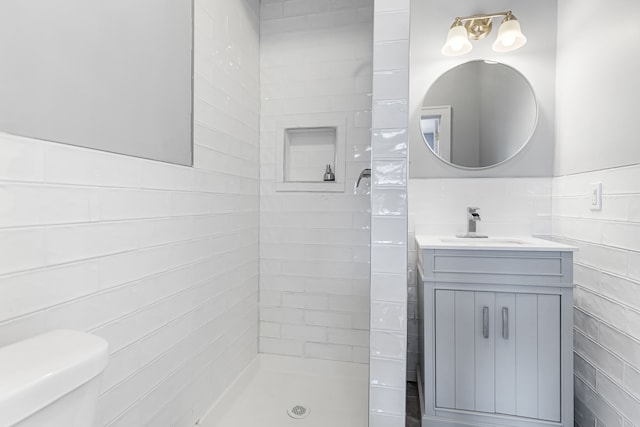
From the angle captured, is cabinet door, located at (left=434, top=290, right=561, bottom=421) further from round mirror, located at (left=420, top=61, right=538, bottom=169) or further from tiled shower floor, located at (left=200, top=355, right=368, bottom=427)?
round mirror, located at (left=420, top=61, right=538, bottom=169)

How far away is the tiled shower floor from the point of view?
1.70 meters

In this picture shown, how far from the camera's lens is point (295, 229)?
2189 mm

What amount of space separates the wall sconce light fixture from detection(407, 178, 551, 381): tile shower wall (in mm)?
777

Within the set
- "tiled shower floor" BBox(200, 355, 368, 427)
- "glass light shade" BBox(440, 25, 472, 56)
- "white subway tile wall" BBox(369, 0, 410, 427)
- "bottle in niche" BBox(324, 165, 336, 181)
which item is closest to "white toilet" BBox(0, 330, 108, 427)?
"white subway tile wall" BBox(369, 0, 410, 427)

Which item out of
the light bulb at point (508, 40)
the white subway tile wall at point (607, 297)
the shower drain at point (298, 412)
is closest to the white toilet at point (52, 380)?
the shower drain at point (298, 412)

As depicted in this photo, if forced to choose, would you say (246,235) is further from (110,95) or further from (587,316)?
(587,316)

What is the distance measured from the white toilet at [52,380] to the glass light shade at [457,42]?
2.18 m

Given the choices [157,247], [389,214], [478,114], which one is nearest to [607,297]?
[389,214]

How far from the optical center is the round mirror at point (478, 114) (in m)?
1.95

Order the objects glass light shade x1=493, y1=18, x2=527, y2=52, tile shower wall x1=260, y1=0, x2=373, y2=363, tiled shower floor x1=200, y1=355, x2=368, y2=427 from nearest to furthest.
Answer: tiled shower floor x1=200, y1=355, x2=368, y2=427 → glass light shade x1=493, y1=18, x2=527, y2=52 → tile shower wall x1=260, y1=0, x2=373, y2=363

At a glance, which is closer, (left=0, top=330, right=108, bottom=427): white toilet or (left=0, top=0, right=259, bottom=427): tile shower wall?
(left=0, top=330, right=108, bottom=427): white toilet

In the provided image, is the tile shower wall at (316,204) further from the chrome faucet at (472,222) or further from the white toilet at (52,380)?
the white toilet at (52,380)

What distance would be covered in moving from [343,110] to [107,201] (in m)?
1.48

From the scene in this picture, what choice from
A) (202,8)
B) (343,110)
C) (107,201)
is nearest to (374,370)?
(107,201)
